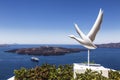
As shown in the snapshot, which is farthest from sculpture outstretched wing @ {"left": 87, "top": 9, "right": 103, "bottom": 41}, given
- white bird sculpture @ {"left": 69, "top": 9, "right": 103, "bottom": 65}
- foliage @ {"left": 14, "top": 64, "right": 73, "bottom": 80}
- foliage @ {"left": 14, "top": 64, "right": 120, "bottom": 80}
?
foliage @ {"left": 14, "top": 64, "right": 73, "bottom": 80}

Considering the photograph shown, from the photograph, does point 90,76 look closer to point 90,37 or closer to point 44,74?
Result: point 90,37

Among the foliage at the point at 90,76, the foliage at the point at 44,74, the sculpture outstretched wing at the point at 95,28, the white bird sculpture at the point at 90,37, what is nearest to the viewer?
the foliage at the point at 90,76

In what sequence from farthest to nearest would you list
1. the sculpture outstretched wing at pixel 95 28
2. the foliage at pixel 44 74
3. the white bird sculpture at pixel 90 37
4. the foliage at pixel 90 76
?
the foliage at pixel 44 74, the white bird sculpture at pixel 90 37, the sculpture outstretched wing at pixel 95 28, the foliage at pixel 90 76

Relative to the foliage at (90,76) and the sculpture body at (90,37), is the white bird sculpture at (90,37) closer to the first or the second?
the sculpture body at (90,37)

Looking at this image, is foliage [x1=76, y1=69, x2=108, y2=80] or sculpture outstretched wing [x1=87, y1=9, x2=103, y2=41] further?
sculpture outstretched wing [x1=87, y1=9, x2=103, y2=41]

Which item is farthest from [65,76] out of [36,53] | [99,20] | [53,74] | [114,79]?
[36,53]

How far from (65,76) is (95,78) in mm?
5427

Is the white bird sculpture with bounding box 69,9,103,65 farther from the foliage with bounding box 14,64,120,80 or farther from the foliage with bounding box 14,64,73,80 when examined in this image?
the foliage with bounding box 14,64,73,80

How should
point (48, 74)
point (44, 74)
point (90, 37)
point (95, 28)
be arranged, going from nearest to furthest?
point (95, 28)
point (90, 37)
point (44, 74)
point (48, 74)

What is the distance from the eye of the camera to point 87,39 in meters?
25.4

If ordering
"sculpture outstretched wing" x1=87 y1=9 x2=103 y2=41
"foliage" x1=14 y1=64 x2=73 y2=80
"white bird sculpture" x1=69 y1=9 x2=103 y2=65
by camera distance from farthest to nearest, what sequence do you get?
"foliage" x1=14 y1=64 x2=73 y2=80 → "white bird sculpture" x1=69 y1=9 x2=103 y2=65 → "sculpture outstretched wing" x1=87 y1=9 x2=103 y2=41

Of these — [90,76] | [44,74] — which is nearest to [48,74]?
[44,74]

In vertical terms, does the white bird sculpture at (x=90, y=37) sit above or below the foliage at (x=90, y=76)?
above

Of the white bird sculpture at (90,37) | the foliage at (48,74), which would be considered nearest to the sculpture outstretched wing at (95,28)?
the white bird sculpture at (90,37)
